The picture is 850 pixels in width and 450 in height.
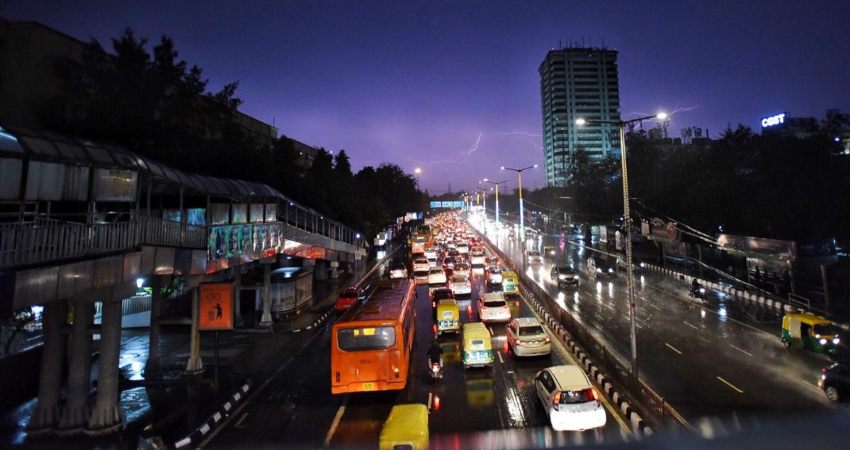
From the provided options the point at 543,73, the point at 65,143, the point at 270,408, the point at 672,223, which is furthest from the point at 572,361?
the point at 543,73

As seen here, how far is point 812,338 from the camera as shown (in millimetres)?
17109

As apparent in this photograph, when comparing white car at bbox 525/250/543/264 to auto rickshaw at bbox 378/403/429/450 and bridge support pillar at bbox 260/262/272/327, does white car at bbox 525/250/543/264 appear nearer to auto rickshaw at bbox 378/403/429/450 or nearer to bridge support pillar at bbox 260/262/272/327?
bridge support pillar at bbox 260/262/272/327

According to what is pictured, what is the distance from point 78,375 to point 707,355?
20057 millimetres

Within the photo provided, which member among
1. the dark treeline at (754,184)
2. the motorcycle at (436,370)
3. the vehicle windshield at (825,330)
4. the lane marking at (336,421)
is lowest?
the lane marking at (336,421)

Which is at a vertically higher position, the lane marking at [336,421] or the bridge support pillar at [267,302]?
the bridge support pillar at [267,302]

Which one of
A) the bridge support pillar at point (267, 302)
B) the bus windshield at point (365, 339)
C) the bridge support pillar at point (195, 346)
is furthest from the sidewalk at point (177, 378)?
the bus windshield at point (365, 339)

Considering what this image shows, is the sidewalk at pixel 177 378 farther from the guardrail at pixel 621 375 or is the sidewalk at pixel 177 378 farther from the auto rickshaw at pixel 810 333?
the auto rickshaw at pixel 810 333

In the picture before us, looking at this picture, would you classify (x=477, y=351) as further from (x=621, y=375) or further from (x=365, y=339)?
(x=621, y=375)

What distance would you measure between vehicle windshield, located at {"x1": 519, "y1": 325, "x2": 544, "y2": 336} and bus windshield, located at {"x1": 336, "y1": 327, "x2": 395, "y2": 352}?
18.4ft

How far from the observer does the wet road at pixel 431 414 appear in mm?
10484

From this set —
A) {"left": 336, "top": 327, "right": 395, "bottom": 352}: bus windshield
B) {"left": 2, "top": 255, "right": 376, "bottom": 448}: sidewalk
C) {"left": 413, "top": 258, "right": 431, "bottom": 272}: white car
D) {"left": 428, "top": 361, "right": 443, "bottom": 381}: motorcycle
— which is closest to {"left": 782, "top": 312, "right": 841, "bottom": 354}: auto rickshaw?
{"left": 428, "top": 361, "right": 443, "bottom": 381}: motorcycle

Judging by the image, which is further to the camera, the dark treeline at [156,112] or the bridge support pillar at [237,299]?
the bridge support pillar at [237,299]

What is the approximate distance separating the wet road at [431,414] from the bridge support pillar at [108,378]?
298 centimetres

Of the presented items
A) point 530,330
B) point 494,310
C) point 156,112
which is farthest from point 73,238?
point 156,112
